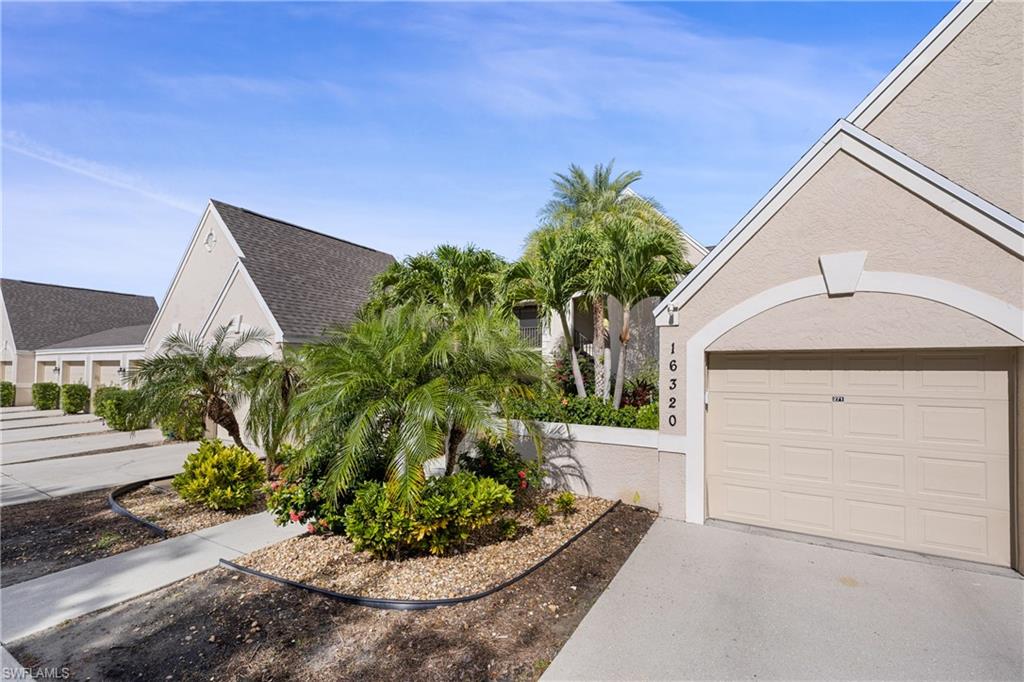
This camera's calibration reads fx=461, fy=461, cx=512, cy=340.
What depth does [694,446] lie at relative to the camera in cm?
714

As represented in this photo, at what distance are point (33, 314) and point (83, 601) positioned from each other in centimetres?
3443

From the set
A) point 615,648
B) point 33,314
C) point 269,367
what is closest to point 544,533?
point 615,648

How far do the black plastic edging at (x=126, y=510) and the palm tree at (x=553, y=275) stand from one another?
7.46m

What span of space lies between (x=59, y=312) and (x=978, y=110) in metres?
42.5

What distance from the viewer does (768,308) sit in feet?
21.9

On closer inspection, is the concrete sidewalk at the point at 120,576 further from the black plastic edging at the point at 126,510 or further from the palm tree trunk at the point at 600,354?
the palm tree trunk at the point at 600,354

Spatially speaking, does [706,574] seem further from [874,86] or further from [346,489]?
[874,86]

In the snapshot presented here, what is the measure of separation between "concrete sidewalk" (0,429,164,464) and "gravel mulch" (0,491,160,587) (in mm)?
4665

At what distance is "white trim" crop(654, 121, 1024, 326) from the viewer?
5355 millimetres

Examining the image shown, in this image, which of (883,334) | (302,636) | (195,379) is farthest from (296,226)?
(883,334)

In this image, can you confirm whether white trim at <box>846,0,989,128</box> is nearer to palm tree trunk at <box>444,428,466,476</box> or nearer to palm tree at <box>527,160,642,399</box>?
palm tree at <box>527,160,642,399</box>

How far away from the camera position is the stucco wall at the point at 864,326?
5.57m

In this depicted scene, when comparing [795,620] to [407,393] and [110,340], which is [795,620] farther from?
[110,340]

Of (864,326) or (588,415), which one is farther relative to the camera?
(588,415)
